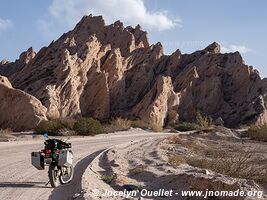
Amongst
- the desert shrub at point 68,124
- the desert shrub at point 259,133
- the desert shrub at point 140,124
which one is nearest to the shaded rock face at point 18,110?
the desert shrub at point 68,124

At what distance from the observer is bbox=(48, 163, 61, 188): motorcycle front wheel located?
461 inches

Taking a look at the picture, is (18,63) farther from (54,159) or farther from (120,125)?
(54,159)

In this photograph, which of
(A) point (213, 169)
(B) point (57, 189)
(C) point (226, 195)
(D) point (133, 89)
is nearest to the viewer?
(C) point (226, 195)

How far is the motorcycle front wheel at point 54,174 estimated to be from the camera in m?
11.7

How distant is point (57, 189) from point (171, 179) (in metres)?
3.04

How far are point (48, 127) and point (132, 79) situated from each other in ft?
111

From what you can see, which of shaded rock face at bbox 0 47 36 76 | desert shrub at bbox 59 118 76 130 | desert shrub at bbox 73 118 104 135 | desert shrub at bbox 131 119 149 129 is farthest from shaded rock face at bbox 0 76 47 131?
shaded rock face at bbox 0 47 36 76

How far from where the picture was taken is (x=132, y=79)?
7081 cm

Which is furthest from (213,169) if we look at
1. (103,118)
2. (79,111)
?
Answer: (103,118)

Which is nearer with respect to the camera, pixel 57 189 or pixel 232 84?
pixel 57 189

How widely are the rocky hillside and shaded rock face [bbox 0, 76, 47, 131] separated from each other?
17.9ft

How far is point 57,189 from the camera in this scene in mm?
11594

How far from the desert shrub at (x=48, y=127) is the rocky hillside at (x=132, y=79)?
7422 mm

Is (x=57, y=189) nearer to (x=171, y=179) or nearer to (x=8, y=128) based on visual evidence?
(x=171, y=179)
